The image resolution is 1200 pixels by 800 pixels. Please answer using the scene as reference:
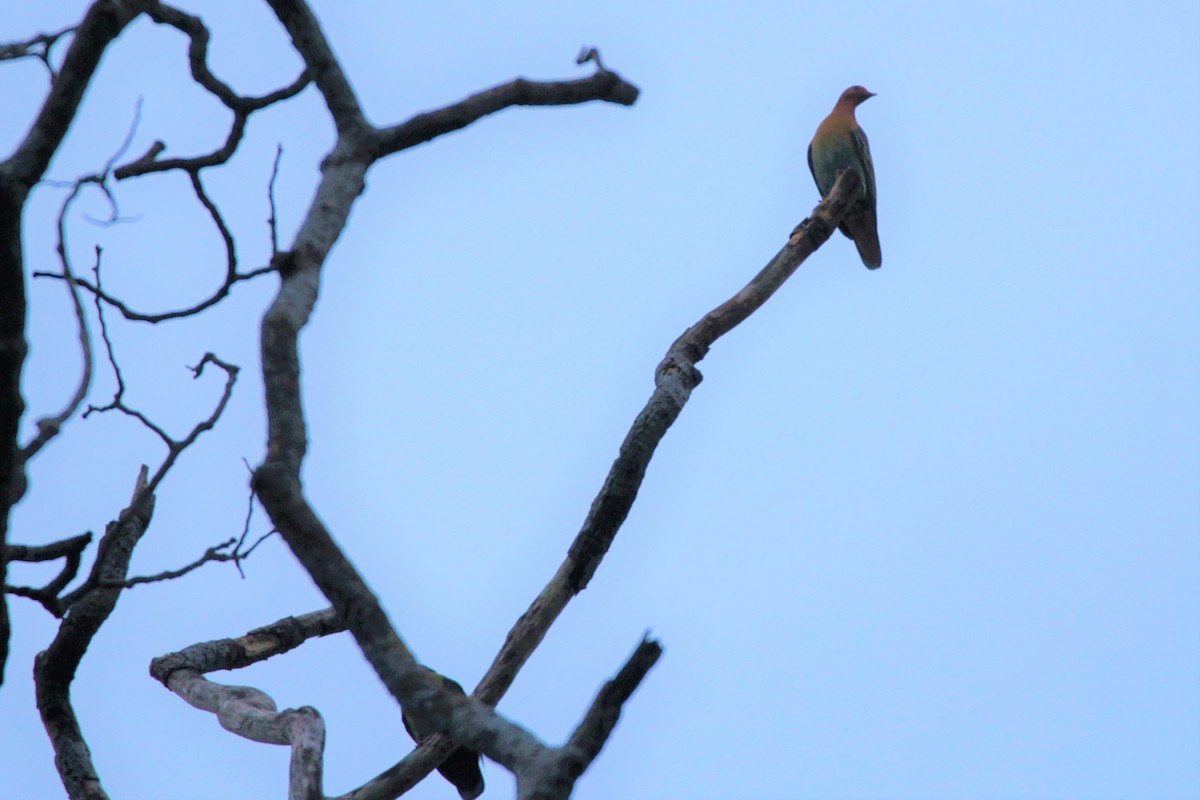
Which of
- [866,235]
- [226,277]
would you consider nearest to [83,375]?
[226,277]

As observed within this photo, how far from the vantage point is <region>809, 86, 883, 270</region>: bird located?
8461 mm

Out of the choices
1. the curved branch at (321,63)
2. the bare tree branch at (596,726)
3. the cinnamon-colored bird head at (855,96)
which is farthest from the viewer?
the cinnamon-colored bird head at (855,96)

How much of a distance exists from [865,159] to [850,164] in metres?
0.20

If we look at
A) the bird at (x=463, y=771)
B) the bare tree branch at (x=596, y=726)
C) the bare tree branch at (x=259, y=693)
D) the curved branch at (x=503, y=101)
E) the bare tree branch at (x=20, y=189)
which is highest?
the curved branch at (x=503, y=101)

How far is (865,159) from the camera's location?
346 inches

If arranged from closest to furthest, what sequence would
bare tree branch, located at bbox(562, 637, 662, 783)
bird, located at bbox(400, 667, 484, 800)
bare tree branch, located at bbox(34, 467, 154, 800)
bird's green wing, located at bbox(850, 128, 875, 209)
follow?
bare tree branch, located at bbox(562, 637, 662, 783) < bird, located at bbox(400, 667, 484, 800) < bare tree branch, located at bbox(34, 467, 154, 800) < bird's green wing, located at bbox(850, 128, 875, 209)

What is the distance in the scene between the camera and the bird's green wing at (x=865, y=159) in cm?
864

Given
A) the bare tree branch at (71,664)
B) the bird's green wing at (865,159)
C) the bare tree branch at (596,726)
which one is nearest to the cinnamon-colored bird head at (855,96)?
the bird's green wing at (865,159)

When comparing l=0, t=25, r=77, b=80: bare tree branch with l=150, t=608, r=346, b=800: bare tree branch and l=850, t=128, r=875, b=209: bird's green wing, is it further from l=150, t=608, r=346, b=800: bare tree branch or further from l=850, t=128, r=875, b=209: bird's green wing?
l=850, t=128, r=875, b=209: bird's green wing

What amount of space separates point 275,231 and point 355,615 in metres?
1.01

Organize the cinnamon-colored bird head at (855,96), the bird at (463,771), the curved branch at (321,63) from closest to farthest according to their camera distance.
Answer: the bird at (463,771), the curved branch at (321,63), the cinnamon-colored bird head at (855,96)

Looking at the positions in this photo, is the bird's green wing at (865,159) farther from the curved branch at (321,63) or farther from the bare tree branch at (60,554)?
the bare tree branch at (60,554)

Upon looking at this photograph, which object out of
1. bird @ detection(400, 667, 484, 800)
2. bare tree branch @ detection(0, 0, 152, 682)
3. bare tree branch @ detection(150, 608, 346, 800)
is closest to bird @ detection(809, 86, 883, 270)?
bare tree branch @ detection(150, 608, 346, 800)

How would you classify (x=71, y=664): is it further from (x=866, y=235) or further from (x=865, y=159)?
(x=865, y=159)
